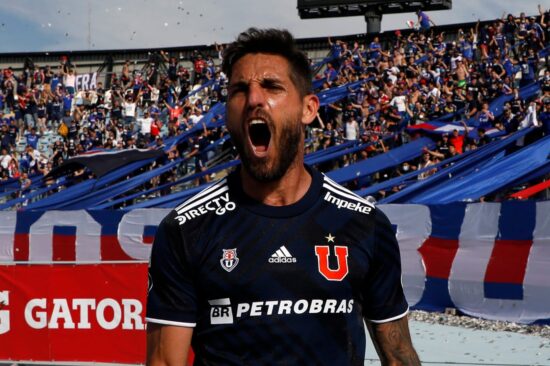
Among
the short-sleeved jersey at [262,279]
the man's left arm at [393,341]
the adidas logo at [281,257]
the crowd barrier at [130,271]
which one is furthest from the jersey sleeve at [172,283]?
the crowd barrier at [130,271]

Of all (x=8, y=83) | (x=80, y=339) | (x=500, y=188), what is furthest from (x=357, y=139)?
(x=8, y=83)

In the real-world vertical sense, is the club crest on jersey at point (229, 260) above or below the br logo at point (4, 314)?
above

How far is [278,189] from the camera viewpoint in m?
2.99

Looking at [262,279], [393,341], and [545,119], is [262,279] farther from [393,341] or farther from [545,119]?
[545,119]

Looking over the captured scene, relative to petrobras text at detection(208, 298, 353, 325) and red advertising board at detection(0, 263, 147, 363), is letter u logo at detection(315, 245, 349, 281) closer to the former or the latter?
petrobras text at detection(208, 298, 353, 325)

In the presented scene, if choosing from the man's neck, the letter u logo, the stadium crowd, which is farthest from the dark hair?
the stadium crowd

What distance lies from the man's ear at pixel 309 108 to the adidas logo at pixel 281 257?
45 centimetres

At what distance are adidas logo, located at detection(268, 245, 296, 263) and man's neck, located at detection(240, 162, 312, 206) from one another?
0.18m

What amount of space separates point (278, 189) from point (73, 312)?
720 centimetres

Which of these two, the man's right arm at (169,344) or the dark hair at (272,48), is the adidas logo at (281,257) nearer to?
the man's right arm at (169,344)

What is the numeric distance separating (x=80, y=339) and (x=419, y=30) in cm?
2250

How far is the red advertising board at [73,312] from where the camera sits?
31.5 feet

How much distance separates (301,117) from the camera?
2986 millimetres

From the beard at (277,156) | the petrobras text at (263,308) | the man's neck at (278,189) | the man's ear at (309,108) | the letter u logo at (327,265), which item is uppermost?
the man's ear at (309,108)
